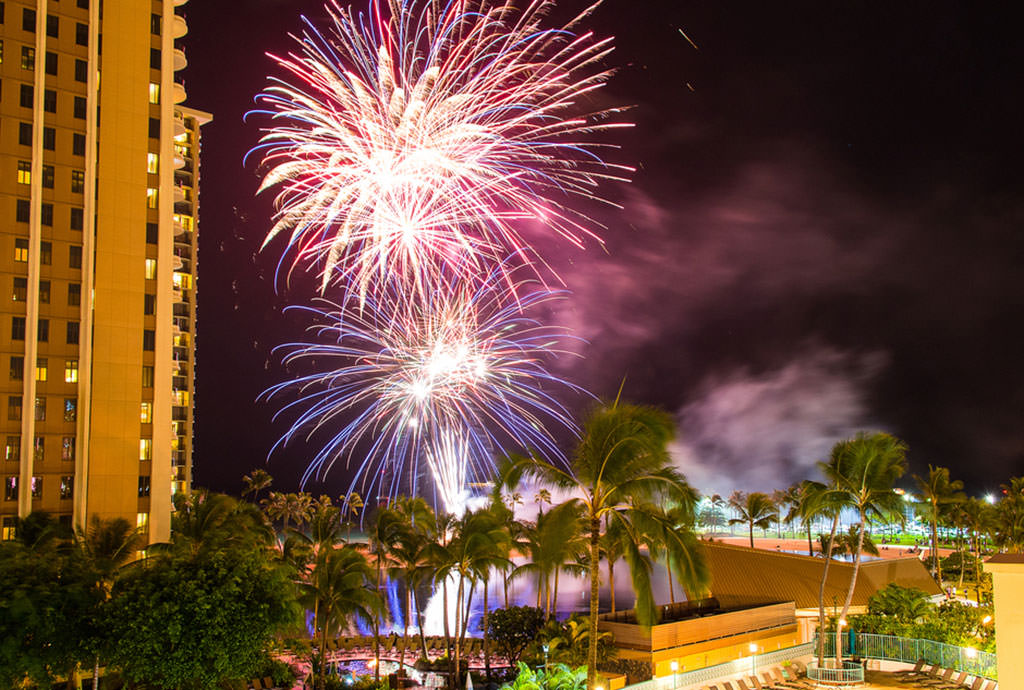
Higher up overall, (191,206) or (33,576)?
(191,206)

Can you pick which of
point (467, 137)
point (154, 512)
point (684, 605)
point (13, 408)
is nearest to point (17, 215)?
point (13, 408)

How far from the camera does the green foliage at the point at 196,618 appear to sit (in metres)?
22.4

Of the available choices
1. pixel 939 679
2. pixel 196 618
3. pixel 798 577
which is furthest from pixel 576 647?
pixel 798 577

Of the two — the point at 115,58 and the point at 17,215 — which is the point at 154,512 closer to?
the point at 17,215

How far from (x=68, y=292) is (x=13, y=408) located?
18.9ft

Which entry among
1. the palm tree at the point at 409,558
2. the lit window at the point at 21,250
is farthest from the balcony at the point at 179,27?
the palm tree at the point at 409,558

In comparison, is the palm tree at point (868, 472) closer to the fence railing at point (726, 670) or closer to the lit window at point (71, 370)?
the fence railing at point (726, 670)

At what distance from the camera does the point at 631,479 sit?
2111 centimetres

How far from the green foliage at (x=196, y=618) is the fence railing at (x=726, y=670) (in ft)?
34.8

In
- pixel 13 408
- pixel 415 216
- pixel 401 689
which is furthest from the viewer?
pixel 13 408

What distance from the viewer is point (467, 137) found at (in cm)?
3134

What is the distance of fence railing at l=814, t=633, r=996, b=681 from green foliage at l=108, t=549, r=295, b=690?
2055 cm

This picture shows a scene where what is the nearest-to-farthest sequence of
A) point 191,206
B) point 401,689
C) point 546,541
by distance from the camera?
point 546,541, point 401,689, point 191,206

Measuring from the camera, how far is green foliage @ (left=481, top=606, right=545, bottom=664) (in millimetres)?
33969
